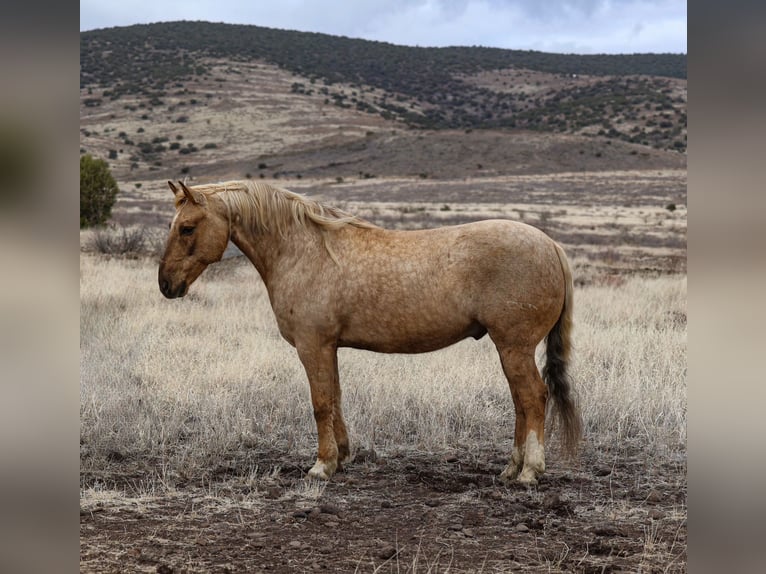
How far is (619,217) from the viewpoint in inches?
1217

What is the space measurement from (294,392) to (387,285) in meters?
2.26

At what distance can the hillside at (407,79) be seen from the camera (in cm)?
7569

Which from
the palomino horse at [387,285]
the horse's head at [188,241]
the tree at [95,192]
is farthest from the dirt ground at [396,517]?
the tree at [95,192]

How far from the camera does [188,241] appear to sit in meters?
4.79

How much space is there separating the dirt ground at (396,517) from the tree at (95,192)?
625 inches

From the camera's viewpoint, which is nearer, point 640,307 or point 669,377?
point 669,377

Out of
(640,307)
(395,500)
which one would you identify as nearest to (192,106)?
(640,307)

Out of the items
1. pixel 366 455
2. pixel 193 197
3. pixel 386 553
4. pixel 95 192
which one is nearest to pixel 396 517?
pixel 386 553

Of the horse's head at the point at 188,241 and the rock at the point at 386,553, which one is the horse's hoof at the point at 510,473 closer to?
the rock at the point at 386,553

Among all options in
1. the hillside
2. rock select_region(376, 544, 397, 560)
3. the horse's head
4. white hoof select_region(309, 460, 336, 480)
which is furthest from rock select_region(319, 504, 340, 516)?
the hillside

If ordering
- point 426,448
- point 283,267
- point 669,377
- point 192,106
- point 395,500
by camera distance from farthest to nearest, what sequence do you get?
point 192,106 → point 669,377 → point 426,448 → point 283,267 → point 395,500

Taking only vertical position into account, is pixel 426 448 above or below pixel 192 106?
below

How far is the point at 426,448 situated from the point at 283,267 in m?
1.80
